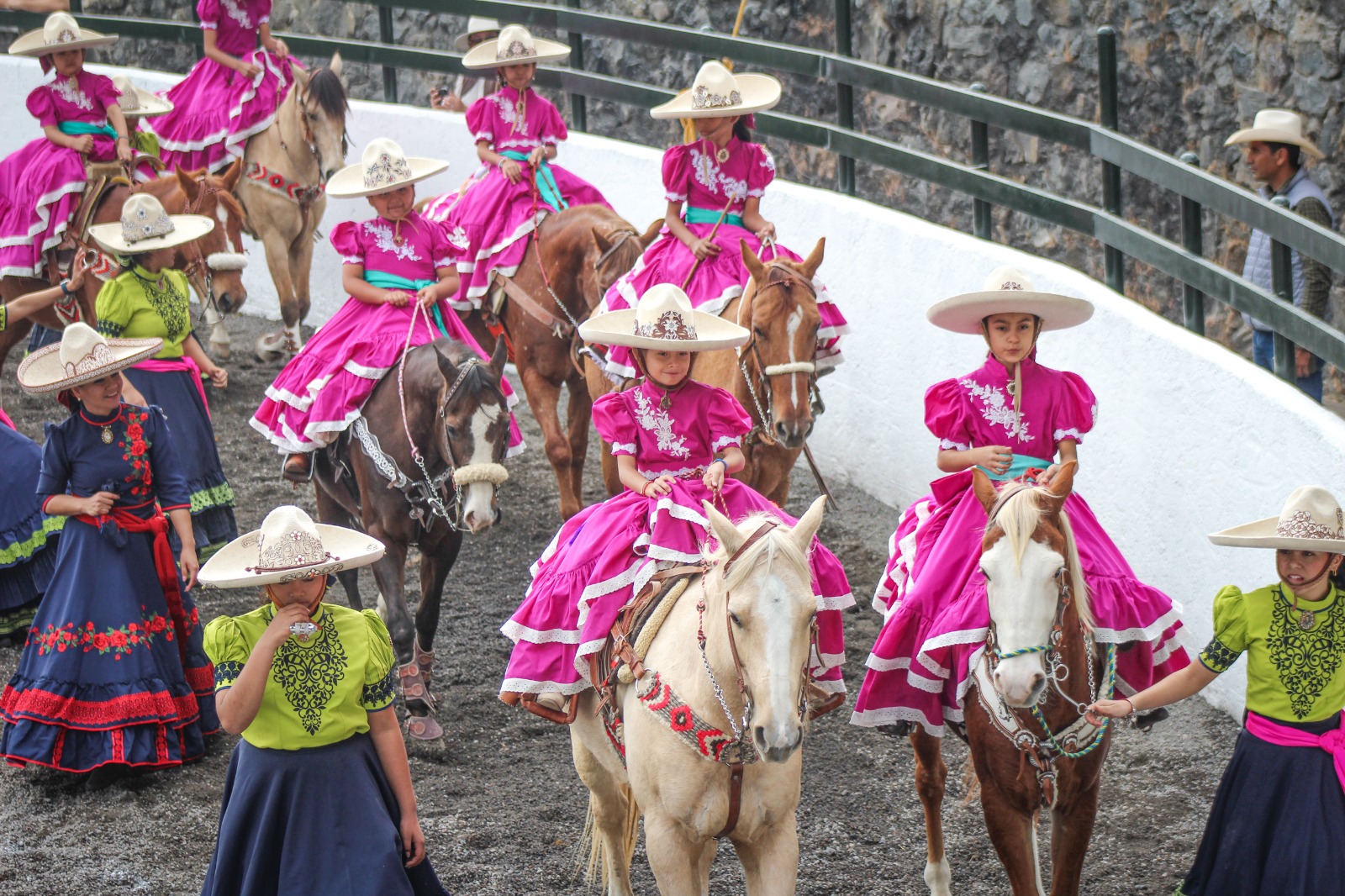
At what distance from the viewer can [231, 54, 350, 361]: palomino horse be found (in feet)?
37.9

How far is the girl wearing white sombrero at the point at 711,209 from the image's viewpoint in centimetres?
797

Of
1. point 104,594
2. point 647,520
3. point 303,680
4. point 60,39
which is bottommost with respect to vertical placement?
point 104,594

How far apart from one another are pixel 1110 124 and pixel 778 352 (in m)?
2.69

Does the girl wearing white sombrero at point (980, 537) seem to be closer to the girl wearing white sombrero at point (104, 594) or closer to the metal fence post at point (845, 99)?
the girl wearing white sombrero at point (104, 594)

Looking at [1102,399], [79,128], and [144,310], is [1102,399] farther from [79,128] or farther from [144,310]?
[79,128]

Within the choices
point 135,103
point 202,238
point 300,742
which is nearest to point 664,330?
point 300,742

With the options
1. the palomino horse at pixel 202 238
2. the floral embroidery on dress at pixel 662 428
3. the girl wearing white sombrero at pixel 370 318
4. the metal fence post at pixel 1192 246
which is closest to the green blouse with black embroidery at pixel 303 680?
the floral embroidery on dress at pixel 662 428

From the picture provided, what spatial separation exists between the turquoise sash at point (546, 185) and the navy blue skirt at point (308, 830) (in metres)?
6.15

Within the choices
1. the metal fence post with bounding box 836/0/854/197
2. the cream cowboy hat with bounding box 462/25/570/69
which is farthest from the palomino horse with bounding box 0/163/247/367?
the metal fence post with bounding box 836/0/854/197

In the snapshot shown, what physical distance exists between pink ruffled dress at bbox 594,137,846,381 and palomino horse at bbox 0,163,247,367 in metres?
3.61

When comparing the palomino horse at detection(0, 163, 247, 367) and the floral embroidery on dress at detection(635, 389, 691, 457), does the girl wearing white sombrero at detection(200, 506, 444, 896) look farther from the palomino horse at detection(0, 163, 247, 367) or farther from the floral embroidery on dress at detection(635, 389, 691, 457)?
the palomino horse at detection(0, 163, 247, 367)

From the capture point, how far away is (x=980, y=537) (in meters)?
5.22

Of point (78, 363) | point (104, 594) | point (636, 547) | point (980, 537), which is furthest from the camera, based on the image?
point (104, 594)

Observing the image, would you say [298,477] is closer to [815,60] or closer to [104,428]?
[104,428]
